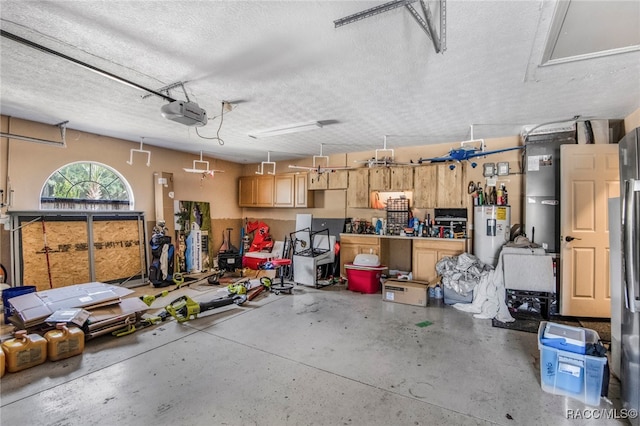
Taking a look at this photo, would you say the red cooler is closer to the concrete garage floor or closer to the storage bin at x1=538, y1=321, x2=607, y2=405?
the concrete garage floor

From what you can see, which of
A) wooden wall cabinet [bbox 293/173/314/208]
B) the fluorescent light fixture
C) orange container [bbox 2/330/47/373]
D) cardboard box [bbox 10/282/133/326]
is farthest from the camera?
wooden wall cabinet [bbox 293/173/314/208]

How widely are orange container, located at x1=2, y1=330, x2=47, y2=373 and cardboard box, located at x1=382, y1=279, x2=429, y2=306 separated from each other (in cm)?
424

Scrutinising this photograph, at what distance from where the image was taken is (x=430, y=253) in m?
5.24

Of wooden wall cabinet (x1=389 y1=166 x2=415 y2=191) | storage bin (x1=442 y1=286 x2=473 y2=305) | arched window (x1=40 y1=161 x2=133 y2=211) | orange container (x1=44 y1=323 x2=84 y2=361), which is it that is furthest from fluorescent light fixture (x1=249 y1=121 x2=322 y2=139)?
orange container (x1=44 y1=323 x2=84 y2=361)

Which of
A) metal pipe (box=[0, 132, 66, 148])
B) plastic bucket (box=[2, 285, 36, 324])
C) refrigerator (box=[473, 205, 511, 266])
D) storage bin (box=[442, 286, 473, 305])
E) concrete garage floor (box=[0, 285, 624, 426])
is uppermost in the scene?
metal pipe (box=[0, 132, 66, 148])

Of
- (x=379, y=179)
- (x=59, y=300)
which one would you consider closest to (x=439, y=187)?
(x=379, y=179)

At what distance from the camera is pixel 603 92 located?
3145 mm

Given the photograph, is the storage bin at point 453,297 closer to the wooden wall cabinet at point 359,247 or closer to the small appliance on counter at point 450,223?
the small appliance on counter at point 450,223

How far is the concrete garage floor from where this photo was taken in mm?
2068

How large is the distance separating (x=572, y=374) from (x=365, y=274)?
10.5 feet

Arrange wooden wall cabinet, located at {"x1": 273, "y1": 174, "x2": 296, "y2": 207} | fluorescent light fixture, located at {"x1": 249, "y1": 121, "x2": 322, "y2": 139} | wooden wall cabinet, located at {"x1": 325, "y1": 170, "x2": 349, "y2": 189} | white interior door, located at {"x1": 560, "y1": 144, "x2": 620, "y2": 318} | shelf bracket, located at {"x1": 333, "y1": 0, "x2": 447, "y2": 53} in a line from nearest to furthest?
shelf bracket, located at {"x1": 333, "y1": 0, "x2": 447, "y2": 53} → white interior door, located at {"x1": 560, "y1": 144, "x2": 620, "y2": 318} → fluorescent light fixture, located at {"x1": 249, "y1": 121, "x2": 322, "y2": 139} → wooden wall cabinet, located at {"x1": 325, "y1": 170, "x2": 349, "y2": 189} → wooden wall cabinet, located at {"x1": 273, "y1": 174, "x2": 296, "y2": 207}

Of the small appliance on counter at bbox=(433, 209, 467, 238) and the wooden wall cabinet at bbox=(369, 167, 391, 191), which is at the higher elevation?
the wooden wall cabinet at bbox=(369, 167, 391, 191)

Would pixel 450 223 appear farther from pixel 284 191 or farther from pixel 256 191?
pixel 256 191

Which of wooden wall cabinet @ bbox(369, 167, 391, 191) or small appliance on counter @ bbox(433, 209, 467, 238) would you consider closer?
small appliance on counter @ bbox(433, 209, 467, 238)
